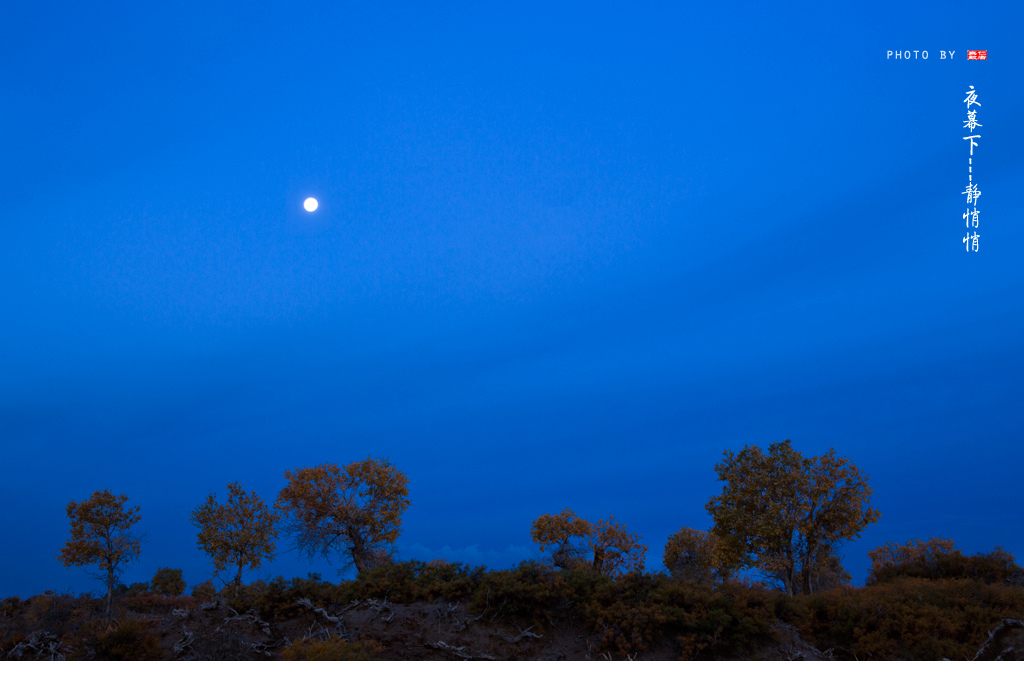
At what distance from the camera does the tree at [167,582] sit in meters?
29.5

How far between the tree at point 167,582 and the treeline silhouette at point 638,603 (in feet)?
35.1

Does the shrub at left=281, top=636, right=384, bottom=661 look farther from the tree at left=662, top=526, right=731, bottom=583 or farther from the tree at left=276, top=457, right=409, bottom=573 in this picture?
the tree at left=662, top=526, right=731, bottom=583

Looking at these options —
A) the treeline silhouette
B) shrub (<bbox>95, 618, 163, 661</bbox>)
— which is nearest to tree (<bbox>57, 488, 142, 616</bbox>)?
the treeline silhouette

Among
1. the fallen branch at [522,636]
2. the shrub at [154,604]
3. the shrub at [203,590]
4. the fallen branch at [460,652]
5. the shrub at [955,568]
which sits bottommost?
the fallen branch at [460,652]

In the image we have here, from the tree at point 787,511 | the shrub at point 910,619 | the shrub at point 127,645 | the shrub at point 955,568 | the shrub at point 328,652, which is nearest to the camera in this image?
the shrub at point 328,652

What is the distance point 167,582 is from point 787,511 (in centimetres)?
2959

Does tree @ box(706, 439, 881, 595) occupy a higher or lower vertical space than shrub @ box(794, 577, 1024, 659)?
higher

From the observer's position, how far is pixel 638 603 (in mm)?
11422

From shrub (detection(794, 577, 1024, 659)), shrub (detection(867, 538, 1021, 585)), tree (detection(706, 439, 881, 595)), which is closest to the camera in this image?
shrub (detection(794, 577, 1024, 659))

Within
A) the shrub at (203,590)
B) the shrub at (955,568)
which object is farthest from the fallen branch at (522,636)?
the shrub at (203,590)

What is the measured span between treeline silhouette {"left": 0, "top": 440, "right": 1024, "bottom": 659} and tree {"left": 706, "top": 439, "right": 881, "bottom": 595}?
1.7 inches

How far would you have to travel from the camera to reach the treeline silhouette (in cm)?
1067

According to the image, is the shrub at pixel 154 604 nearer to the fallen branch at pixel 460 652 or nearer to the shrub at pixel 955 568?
the fallen branch at pixel 460 652

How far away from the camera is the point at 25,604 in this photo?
1817 centimetres
